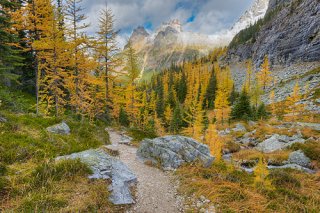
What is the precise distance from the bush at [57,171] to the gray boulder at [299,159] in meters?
13.5

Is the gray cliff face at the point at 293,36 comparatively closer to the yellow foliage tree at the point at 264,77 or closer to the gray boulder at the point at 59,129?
the yellow foliage tree at the point at 264,77

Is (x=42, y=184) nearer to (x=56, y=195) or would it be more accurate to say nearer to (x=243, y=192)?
(x=56, y=195)

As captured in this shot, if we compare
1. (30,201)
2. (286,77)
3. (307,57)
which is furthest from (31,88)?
(307,57)

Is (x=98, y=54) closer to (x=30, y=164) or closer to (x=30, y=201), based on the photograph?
(x=30, y=164)

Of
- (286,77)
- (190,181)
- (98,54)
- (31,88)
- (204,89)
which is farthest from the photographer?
(204,89)

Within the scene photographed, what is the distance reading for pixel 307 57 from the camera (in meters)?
59.1

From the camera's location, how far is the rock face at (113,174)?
502 cm

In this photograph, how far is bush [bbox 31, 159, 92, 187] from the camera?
15.6 feet

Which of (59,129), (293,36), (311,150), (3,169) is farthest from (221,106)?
(293,36)

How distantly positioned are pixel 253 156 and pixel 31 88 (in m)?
28.2

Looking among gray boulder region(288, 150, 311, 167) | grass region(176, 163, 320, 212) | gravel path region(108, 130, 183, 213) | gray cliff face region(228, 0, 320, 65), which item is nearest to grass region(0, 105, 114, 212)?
gravel path region(108, 130, 183, 213)

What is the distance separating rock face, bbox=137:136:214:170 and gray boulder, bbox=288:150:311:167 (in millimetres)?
7791

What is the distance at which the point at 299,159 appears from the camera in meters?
12.7

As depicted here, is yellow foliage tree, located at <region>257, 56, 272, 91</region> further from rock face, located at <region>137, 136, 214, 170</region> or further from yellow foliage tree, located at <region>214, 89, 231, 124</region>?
rock face, located at <region>137, 136, 214, 170</region>
